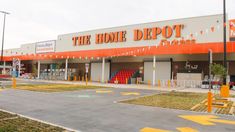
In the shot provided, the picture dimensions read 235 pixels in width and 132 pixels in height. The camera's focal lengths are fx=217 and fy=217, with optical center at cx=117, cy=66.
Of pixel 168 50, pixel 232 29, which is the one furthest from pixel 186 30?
pixel 168 50

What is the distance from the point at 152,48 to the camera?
1056 inches

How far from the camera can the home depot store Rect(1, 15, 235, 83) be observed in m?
26.2

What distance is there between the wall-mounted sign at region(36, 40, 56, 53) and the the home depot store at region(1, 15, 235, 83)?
2750mm

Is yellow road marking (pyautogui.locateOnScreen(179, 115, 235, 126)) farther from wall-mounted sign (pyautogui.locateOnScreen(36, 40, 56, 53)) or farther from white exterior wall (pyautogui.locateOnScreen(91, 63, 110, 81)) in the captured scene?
wall-mounted sign (pyautogui.locateOnScreen(36, 40, 56, 53))

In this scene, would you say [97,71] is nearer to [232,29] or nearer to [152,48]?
[152,48]

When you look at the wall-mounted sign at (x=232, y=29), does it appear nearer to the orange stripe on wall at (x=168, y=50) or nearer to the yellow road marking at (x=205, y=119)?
the orange stripe on wall at (x=168, y=50)

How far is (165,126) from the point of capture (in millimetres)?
7152

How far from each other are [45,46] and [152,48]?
28.1 m

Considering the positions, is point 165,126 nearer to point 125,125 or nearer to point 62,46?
point 125,125

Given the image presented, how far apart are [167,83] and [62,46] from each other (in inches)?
930

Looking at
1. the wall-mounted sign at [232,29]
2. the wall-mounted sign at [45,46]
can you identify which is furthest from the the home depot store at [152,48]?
the wall-mounted sign at [45,46]

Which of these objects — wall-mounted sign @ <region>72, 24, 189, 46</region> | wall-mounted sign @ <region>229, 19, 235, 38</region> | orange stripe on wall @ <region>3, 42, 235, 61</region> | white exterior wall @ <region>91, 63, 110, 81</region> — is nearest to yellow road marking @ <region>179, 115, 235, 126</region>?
orange stripe on wall @ <region>3, 42, 235, 61</region>

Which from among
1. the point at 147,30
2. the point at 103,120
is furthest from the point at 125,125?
the point at 147,30

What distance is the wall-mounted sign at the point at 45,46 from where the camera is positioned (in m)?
45.2
